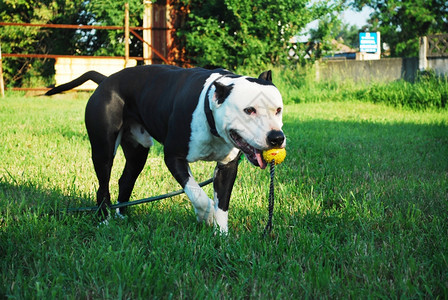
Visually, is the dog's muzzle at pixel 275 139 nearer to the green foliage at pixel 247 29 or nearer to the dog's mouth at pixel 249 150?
the dog's mouth at pixel 249 150

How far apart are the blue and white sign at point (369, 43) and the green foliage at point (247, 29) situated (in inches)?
589

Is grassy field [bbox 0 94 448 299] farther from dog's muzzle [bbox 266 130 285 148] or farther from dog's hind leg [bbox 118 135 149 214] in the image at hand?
dog's muzzle [bbox 266 130 285 148]

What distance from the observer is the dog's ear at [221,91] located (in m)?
2.79

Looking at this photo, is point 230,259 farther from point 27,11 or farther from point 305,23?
point 27,11

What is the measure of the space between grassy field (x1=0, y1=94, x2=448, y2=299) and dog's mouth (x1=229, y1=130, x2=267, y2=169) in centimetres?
50

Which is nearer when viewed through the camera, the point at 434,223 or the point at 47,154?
the point at 434,223

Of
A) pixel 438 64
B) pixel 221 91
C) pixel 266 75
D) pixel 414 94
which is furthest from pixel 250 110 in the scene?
pixel 438 64

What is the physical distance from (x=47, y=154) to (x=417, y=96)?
8883mm

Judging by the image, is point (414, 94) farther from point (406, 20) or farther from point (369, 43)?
point (406, 20)

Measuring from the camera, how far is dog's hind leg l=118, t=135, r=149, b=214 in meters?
3.94

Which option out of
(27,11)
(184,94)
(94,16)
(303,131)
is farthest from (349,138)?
(27,11)

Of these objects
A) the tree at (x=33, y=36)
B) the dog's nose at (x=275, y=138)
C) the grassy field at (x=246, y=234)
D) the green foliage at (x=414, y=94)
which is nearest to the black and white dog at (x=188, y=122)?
the dog's nose at (x=275, y=138)

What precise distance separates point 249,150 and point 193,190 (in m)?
0.49

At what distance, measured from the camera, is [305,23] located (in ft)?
52.7
